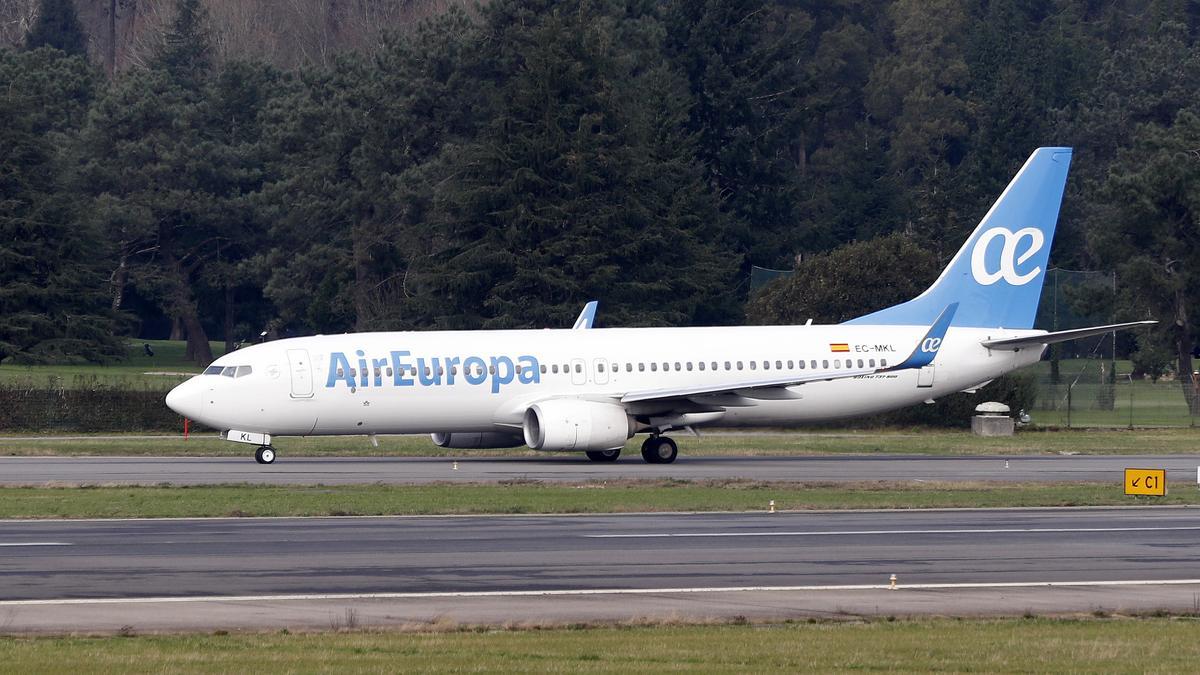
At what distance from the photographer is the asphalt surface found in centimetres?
3553

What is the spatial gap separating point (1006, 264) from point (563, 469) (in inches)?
567

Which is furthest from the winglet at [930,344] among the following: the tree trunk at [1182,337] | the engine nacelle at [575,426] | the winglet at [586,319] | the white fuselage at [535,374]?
the tree trunk at [1182,337]

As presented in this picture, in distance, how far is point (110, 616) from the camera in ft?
56.7

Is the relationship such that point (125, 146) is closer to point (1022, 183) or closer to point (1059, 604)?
point (1022, 183)

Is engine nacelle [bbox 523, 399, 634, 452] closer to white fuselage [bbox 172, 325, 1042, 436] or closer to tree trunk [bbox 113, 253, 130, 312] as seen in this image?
white fuselage [bbox 172, 325, 1042, 436]

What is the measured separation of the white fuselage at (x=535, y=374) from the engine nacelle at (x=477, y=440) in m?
0.85

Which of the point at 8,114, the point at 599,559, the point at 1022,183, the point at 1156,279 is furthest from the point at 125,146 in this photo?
the point at 599,559

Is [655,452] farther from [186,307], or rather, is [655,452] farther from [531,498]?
[186,307]

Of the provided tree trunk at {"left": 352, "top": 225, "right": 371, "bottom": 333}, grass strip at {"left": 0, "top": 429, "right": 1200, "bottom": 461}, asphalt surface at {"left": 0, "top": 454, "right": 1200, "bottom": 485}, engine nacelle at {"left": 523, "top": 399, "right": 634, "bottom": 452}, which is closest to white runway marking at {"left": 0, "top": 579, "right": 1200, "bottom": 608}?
asphalt surface at {"left": 0, "top": 454, "right": 1200, "bottom": 485}

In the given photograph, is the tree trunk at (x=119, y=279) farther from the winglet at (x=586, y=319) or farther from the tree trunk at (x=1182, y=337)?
the winglet at (x=586, y=319)

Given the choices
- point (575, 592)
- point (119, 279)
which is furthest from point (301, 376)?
point (119, 279)

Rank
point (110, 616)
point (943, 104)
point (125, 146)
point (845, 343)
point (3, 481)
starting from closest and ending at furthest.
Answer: point (110, 616)
point (3, 481)
point (845, 343)
point (125, 146)
point (943, 104)

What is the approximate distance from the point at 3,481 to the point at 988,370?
23.5 metres

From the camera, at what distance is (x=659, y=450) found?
136 feet
